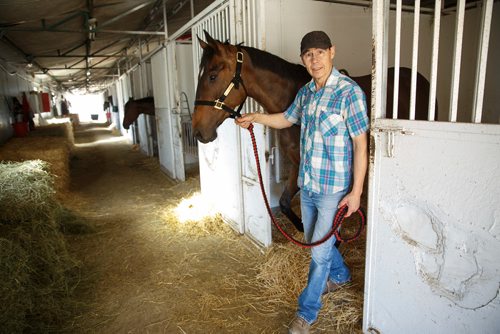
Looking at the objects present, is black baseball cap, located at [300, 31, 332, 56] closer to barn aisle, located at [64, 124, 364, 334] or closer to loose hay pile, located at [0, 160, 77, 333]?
barn aisle, located at [64, 124, 364, 334]

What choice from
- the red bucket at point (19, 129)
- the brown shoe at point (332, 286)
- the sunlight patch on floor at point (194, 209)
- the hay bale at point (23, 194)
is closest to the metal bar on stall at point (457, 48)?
the brown shoe at point (332, 286)

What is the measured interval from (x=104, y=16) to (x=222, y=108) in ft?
14.8

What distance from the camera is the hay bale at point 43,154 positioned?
4156mm

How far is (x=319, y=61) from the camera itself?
4.88ft

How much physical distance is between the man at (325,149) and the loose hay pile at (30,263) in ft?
4.68

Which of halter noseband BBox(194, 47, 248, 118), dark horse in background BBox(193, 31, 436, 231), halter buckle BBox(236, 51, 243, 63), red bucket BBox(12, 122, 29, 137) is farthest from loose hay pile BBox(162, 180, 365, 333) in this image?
red bucket BBox(12, 122, 29, 137)

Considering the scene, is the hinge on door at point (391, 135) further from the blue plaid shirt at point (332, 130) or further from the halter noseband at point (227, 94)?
the halter noseband at point (227, 94)

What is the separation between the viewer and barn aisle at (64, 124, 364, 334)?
1927mm

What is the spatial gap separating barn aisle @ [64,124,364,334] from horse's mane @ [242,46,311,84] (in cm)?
131

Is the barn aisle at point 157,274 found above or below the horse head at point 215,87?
below

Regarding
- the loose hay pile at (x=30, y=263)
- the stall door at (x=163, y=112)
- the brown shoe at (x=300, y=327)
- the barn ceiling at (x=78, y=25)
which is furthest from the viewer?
the stall door at (x=163, y=112)

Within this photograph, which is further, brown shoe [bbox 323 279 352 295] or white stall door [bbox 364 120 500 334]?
brown shoe [bbox 323 279 352 295]

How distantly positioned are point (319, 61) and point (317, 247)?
3.05ft

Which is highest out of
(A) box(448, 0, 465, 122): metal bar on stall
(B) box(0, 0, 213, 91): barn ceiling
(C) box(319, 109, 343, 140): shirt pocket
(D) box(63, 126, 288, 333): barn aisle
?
(B) box(0, 0, 213, 91): barn ceiling
